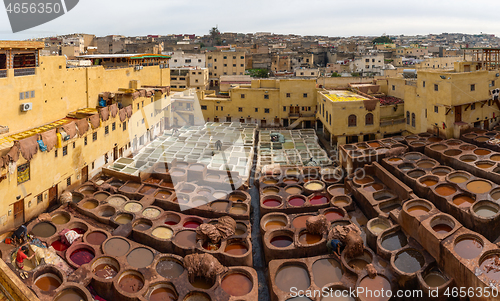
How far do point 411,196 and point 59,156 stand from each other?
19.0 m

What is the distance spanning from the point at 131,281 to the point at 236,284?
4355 millimetres

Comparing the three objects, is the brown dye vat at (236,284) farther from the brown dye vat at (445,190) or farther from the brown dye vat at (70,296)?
the brown dye vat at (445,190)

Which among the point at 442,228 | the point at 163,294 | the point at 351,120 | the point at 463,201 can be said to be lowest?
the point at 163,294

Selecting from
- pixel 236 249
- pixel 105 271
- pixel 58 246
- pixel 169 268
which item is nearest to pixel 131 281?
pixel 105 271

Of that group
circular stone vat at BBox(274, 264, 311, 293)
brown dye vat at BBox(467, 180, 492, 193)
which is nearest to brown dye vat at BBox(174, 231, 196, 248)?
circular stone vat at BBox(274, 264, 311, 293)

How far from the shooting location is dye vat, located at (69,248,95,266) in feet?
54.2

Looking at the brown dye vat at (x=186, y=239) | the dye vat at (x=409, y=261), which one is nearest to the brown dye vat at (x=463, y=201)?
the dye vat at (x=409, y=261)

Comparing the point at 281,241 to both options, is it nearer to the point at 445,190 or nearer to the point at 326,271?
the point at 326,271

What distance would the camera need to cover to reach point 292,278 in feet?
52.8

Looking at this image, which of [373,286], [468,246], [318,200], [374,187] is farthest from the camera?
[318,200]

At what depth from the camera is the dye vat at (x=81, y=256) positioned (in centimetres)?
1653

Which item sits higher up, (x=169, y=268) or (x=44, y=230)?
(x=44, y=230)

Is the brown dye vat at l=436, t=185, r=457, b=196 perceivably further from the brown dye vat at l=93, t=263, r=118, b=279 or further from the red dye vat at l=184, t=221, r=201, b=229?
the brown dye vat at l=93, t=263, r=118, b=279

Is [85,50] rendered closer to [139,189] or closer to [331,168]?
[139,189]
